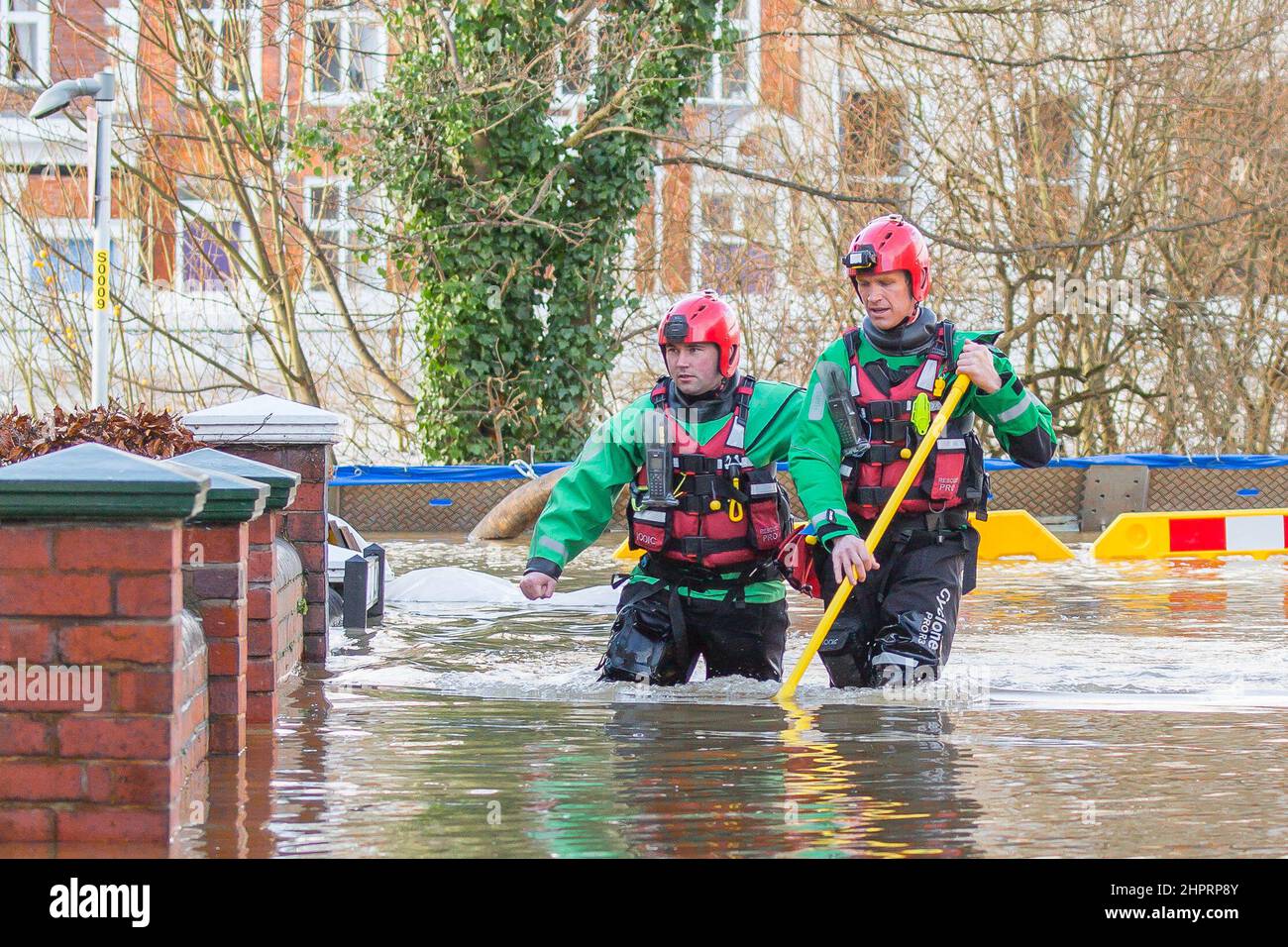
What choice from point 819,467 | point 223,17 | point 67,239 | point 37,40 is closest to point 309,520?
point 819,467

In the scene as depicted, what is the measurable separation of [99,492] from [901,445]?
334 centimetres

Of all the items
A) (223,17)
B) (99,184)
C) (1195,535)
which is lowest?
(1195,535)

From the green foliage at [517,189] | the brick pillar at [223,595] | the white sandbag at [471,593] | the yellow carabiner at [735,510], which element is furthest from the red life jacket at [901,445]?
the green foliage at [517,189]

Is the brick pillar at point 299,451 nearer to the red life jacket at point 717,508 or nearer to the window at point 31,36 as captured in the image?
the red life jacket at point 717,508

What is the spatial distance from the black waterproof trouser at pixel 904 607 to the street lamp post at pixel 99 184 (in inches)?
245

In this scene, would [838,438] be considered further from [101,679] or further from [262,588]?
[101,679]

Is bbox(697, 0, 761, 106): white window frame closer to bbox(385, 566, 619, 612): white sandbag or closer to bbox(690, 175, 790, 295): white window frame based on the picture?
bbox(690, 175, 790, 295): white window frame

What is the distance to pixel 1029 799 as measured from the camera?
4.82m

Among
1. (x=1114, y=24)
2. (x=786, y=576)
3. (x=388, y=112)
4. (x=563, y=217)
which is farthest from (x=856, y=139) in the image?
(x=786, y=576)

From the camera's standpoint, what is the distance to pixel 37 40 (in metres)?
24.4

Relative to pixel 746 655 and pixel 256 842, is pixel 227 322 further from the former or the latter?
pixel 256 842

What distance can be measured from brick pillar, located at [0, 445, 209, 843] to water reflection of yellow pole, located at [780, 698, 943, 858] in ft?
5.12

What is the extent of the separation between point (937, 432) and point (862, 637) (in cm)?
82

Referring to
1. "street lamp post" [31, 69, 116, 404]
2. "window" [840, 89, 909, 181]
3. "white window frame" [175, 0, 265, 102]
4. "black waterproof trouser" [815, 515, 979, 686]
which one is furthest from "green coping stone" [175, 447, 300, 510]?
"window" [840, 89, 909, 181]
